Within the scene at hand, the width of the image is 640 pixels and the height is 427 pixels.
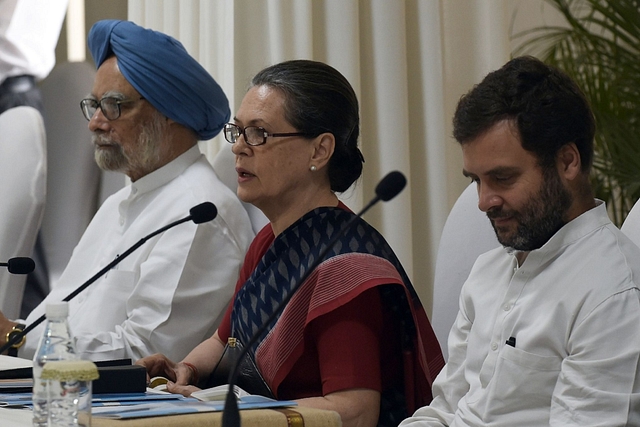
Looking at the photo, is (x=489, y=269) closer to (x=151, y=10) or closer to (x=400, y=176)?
(x=400, y=176)

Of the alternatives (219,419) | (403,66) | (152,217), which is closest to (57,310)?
(219,419)

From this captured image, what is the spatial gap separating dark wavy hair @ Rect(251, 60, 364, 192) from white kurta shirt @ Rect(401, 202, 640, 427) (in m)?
0.58

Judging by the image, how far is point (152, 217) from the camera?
112 inches

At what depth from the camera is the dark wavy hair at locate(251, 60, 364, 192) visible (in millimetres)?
2230

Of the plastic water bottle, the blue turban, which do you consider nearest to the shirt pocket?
the plastic water bottle

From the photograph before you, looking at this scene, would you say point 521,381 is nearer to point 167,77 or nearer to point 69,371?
point 69,371

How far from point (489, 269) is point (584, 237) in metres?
0.25

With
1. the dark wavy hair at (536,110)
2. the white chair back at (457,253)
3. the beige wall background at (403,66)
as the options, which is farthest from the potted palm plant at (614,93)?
the dark wavy hair at (536,110)

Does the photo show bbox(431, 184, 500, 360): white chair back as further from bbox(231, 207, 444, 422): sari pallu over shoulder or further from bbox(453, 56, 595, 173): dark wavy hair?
bbox(453, 56, 595, 173): dark wavy hair

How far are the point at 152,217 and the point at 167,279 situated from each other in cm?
30

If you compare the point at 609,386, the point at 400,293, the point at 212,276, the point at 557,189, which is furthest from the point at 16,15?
the point at 609,386

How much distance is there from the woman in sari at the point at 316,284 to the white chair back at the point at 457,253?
24cm

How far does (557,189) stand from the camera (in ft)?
5.46

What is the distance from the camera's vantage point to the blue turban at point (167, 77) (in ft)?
9.55
